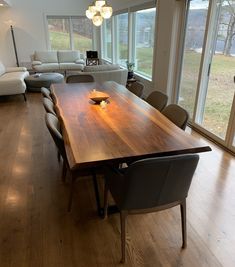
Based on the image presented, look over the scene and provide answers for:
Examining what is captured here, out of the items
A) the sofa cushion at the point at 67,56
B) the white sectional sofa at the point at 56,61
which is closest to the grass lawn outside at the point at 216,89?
the white sectional sofa at the point at 56,61

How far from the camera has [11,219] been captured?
6.24 feet

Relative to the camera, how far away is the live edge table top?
1449 millimetres

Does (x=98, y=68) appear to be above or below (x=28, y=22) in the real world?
below

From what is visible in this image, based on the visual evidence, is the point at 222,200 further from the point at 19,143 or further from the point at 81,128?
the point at 19,143

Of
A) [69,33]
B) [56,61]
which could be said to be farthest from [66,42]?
[56,61]

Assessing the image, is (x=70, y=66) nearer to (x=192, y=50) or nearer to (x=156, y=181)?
(x=192, y=50)

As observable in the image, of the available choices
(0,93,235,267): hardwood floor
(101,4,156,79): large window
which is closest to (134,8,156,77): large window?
(101,4,156,79): large window

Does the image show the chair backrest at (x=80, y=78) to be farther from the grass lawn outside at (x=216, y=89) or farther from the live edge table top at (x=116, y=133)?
the grass lawn outside at (x=216, y=89)

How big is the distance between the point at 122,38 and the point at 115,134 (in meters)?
5.99

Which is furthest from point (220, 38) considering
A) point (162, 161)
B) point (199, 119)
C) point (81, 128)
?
point (162, 161)

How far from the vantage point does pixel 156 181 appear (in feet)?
4.27

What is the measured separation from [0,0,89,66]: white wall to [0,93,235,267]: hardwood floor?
6.71m

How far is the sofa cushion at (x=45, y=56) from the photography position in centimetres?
765

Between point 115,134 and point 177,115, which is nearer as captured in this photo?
point 115,134
